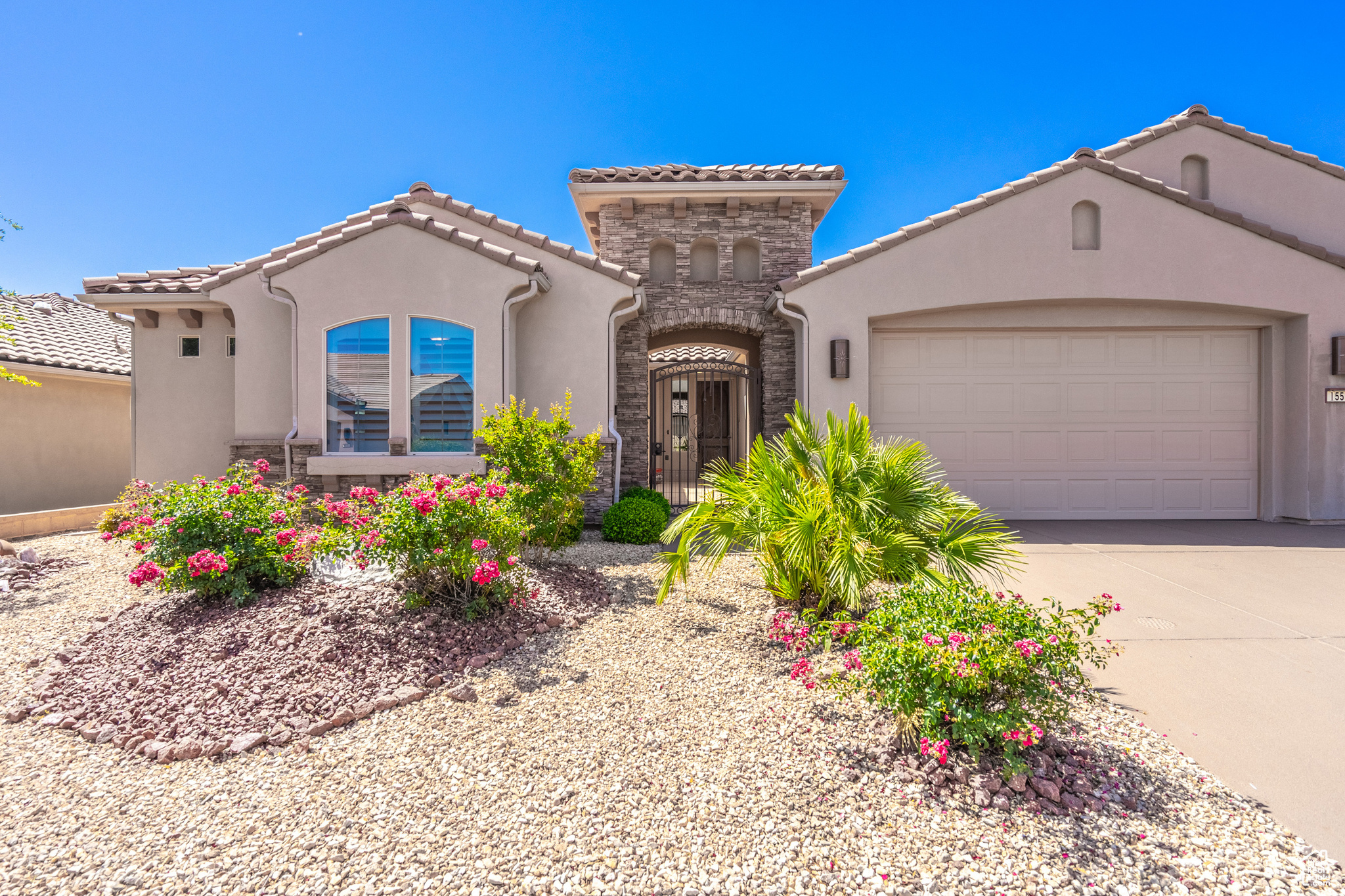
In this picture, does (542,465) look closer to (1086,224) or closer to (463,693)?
(463,693)

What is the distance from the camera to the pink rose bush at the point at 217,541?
4.39 meters

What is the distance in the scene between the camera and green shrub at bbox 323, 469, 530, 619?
3998 millimetres

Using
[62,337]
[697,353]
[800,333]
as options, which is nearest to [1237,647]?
[800,333]

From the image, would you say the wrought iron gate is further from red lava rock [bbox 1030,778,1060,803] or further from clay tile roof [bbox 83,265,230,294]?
clay tile roof [bbox 83,265,230,294]

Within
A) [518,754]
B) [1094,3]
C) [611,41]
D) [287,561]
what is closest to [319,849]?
[518,754]

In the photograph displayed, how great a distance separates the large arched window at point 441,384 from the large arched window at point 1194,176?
36.5 feet

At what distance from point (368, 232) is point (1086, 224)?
385 inches

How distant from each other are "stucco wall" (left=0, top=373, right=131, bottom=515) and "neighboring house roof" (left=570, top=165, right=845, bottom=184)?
957 centimetres

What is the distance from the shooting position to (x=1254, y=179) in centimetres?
891

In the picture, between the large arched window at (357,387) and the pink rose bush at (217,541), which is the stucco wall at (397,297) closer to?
the large arched window at (357,387)

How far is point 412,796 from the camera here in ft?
7.89

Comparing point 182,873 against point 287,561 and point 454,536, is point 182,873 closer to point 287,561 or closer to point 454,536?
point 454,536

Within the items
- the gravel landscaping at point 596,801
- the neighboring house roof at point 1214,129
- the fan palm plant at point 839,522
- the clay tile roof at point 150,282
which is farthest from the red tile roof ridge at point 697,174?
the gravel landscaping at point 596,801

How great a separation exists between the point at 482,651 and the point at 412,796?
1412 millimetres
